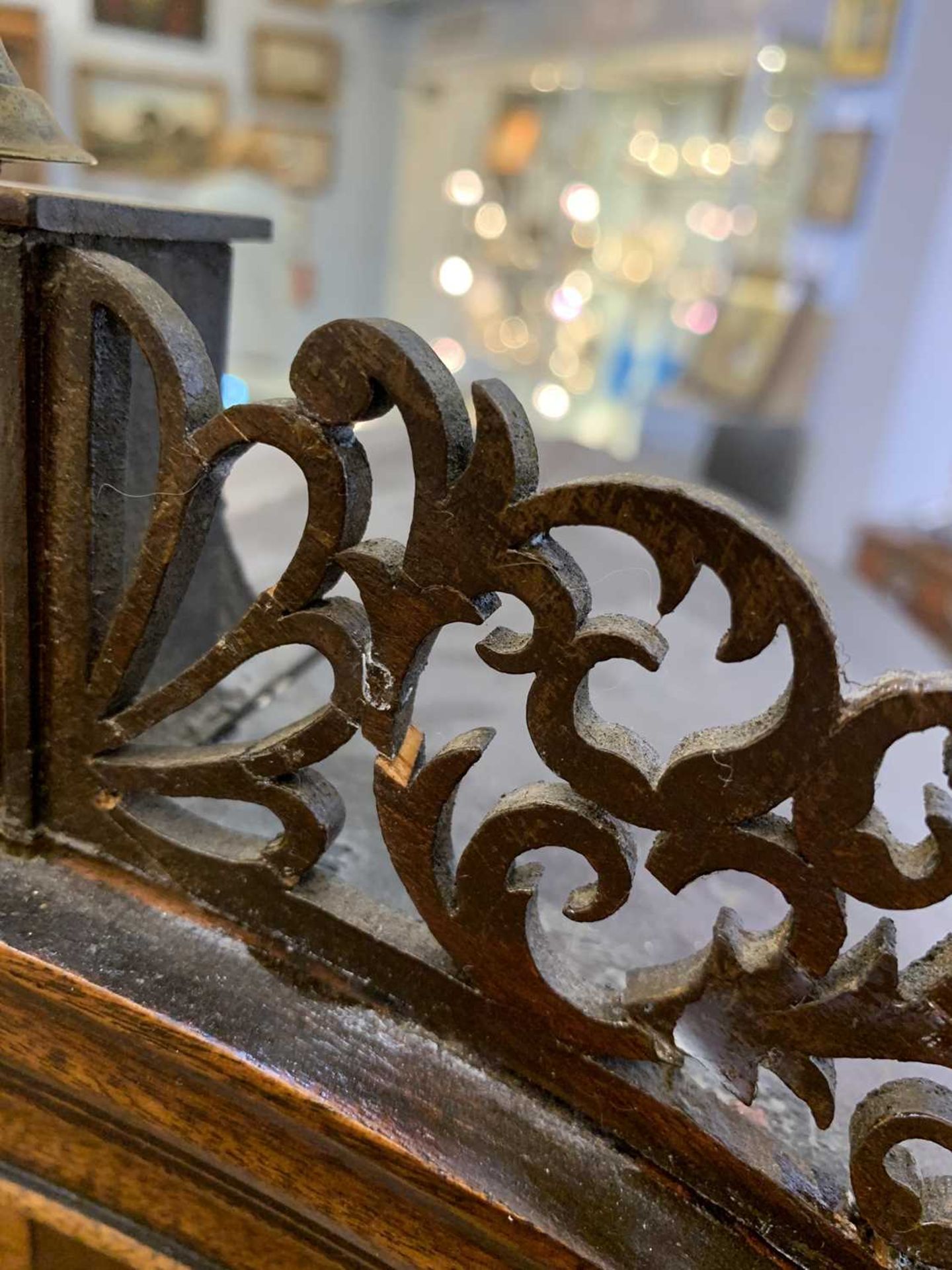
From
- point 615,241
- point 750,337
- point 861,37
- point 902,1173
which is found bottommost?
point 902,1173

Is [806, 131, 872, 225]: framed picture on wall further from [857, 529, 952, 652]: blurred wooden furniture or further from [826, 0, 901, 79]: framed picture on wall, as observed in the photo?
[857, 529, 952, 652]: blurred wooden furniture

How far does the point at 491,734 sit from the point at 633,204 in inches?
161

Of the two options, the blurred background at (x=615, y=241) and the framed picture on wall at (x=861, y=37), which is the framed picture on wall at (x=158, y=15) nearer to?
the blurred background at (x=615, y=241)

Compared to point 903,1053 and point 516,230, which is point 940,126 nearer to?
point 516,230

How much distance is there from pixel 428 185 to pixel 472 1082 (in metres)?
4.05

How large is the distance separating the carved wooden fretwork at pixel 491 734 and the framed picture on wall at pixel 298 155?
8.50 feet

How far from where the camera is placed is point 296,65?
265 centimetres

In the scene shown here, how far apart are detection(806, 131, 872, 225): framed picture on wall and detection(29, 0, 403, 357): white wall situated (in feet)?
4.98

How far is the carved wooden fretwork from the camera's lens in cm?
39

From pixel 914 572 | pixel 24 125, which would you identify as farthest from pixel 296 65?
pixel 24 125

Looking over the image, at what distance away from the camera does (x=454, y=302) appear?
4.37m

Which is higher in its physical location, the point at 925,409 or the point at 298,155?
the point at 298,155

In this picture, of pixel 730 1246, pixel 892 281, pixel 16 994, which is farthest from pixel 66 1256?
pixel 892 281

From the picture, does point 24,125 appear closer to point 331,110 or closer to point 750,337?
point 331,110
